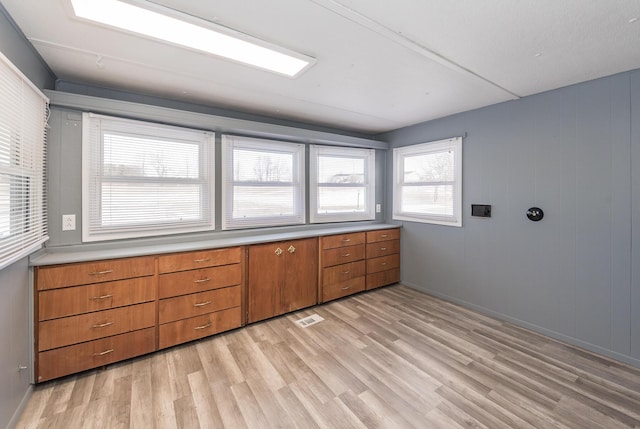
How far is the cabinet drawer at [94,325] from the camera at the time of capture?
1.93 meters

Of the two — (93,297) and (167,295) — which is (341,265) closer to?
(167,295)

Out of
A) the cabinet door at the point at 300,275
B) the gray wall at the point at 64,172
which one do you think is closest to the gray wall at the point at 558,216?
the cabinet door at the point at 300,275

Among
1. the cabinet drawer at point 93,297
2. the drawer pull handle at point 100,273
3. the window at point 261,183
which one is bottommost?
the cabinet drawer at point 93,297

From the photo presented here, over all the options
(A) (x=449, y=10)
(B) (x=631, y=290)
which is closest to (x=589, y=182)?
(B) (x=631, y=290)

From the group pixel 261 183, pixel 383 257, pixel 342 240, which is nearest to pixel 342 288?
pixel 342 240

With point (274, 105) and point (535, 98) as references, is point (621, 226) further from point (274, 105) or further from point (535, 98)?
point (274, 105)

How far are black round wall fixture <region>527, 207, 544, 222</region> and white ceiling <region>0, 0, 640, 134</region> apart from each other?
1.20m

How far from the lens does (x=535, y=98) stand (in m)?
2.74

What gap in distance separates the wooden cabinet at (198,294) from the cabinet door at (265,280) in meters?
0.13

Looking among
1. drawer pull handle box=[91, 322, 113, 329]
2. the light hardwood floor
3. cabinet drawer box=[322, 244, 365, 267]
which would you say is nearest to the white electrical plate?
the light hardwood floor

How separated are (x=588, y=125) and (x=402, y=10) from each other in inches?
87.7

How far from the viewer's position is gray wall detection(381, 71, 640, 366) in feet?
7.43

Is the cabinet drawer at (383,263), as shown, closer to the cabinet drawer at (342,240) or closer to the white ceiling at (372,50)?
the cabinet drawer at (342,240)

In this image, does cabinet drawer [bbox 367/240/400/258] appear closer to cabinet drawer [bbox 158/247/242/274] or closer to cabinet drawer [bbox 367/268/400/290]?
cabinet drawer [bbox 367/268/400/290]
